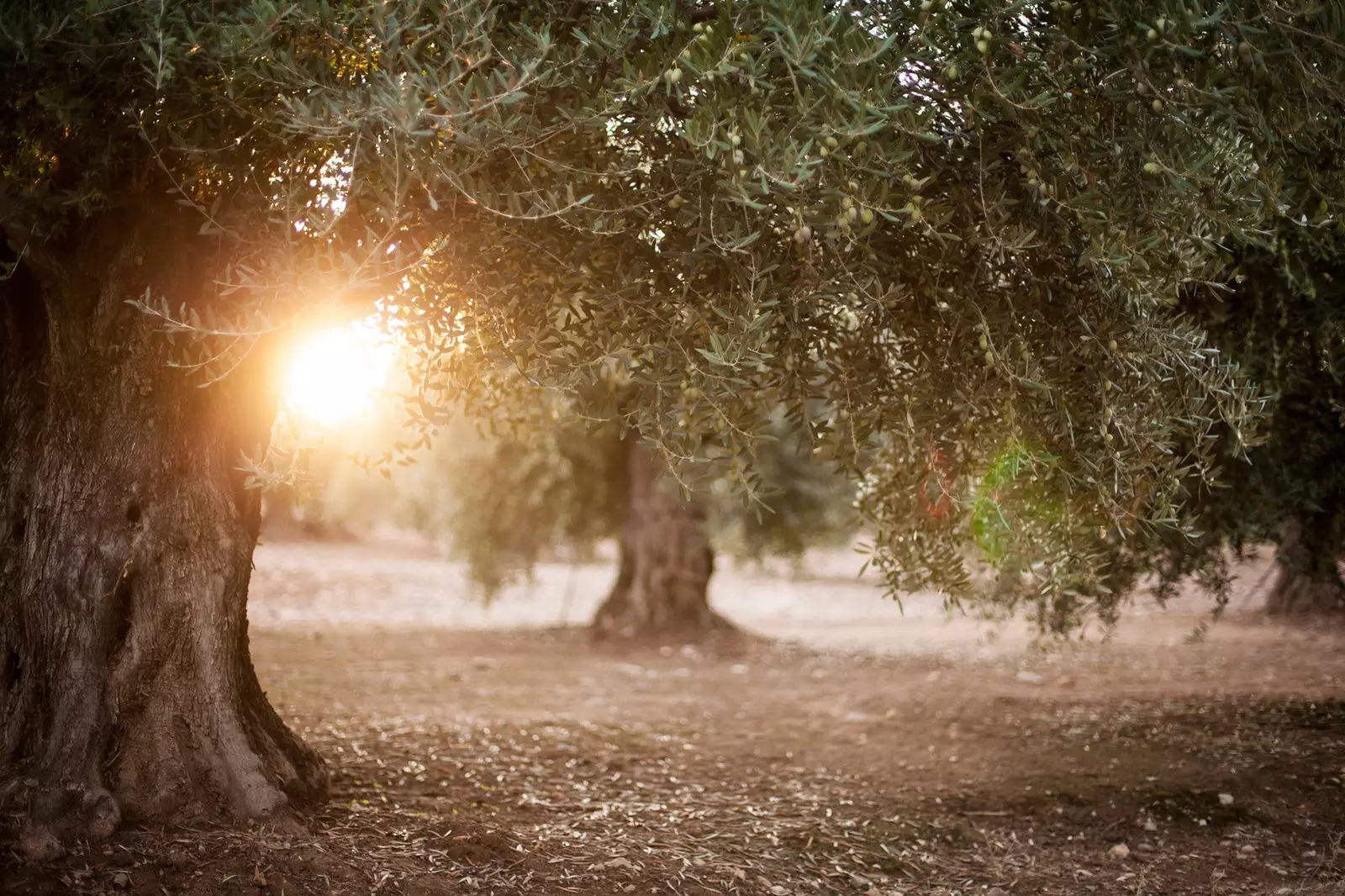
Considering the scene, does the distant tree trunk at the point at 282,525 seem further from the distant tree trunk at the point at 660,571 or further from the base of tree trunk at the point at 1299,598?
the base of tree trunk at the point at 1299,598

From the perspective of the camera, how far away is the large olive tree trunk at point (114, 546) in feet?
18.1

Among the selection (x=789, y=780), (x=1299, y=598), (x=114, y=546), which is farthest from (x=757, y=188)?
(x=1299, y=598)

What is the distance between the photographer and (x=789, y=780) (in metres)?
8.14

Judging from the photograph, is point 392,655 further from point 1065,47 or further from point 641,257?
point 1065,47

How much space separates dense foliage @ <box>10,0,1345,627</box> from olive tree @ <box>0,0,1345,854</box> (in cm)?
3

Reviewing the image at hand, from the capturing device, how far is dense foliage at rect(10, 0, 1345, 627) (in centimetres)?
423

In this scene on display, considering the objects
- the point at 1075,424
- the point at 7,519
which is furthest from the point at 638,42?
the point at 7,519

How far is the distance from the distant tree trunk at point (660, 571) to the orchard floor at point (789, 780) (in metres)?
1.58

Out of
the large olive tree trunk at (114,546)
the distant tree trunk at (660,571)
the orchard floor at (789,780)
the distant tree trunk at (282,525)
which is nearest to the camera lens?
the large olive tree trunk at (114,546)

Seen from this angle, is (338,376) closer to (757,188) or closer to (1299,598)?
(757,188)

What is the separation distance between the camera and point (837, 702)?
11516 millimetres

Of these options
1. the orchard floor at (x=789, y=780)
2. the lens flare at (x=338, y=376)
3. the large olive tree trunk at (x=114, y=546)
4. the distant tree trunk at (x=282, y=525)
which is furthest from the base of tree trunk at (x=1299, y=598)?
the distant tree trunk at (x=282, y=525)

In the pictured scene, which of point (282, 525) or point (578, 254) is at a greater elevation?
point (578, 254)

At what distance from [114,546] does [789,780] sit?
5.00 m
